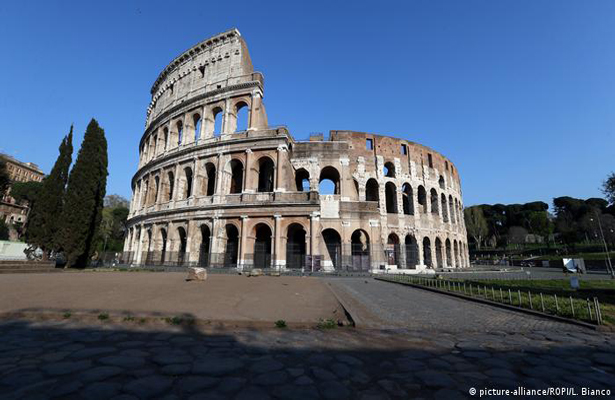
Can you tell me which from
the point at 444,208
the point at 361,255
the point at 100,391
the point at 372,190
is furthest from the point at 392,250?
the point at 100,391

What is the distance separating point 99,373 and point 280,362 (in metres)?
1.68

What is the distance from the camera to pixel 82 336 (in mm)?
3713

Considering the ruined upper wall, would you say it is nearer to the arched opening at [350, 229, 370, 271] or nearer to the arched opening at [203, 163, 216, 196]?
the arched opening at [203, 163, 216, 196]

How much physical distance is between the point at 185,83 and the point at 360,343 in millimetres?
32668

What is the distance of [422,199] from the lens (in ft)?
102

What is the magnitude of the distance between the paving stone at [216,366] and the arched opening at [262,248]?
18503 millimetres

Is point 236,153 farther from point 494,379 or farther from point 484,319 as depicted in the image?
point 494,379

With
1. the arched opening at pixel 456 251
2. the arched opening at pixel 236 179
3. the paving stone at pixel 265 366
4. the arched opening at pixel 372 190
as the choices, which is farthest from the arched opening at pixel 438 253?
the paving stone at pixel 265 366

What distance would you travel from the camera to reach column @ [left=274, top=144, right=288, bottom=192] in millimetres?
21609

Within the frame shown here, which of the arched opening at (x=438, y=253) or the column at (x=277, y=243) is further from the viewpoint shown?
the arched opening at (x=438, y=253)

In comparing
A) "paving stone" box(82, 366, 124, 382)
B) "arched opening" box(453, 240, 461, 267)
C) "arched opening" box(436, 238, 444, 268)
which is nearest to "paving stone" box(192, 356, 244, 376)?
"paving stone" box(82, 366, 124, 382)

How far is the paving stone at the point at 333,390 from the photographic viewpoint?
7.09 ft

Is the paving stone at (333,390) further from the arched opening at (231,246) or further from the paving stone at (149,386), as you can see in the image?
the arched opening at (231,246)

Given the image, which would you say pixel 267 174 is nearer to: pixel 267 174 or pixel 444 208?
pixel 267 174
